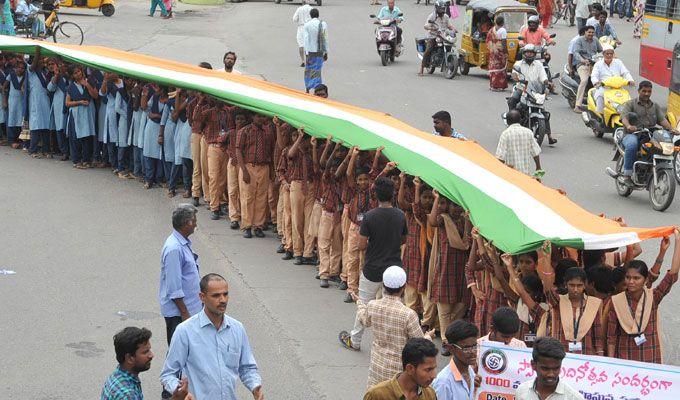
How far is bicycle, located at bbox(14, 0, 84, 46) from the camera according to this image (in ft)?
90.1

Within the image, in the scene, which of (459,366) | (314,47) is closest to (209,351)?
(459,366)

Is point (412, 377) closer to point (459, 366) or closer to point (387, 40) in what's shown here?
point (459, 366)

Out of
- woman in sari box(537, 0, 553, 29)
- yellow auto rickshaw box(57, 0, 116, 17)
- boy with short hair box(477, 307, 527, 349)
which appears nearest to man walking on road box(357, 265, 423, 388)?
boy with short hair box(477, 307, 527, 349)

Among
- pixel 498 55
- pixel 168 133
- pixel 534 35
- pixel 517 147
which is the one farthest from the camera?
pixel 498 55

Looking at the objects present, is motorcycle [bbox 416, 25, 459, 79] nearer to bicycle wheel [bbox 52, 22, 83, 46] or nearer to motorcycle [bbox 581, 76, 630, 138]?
motorcycle [bbox 581, 76, 630, 138]

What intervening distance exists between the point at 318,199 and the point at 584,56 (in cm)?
1097

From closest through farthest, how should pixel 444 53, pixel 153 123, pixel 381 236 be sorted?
pixel 381 236 → pixel 153 123 → pixel 444 53

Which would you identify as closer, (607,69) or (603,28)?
(607,69)

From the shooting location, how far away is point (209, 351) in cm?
680

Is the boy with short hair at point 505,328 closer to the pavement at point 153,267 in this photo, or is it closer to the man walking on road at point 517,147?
the pavement at point 153,267

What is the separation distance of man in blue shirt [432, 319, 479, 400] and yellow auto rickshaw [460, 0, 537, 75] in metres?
17.5

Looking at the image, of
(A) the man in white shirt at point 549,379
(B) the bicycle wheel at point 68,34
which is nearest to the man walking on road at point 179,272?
(A) the man in white shirt at point 549,379

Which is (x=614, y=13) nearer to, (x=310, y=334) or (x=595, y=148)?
(x=595, y=148)

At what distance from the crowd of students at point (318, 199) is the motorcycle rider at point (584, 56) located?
25.5 feet
